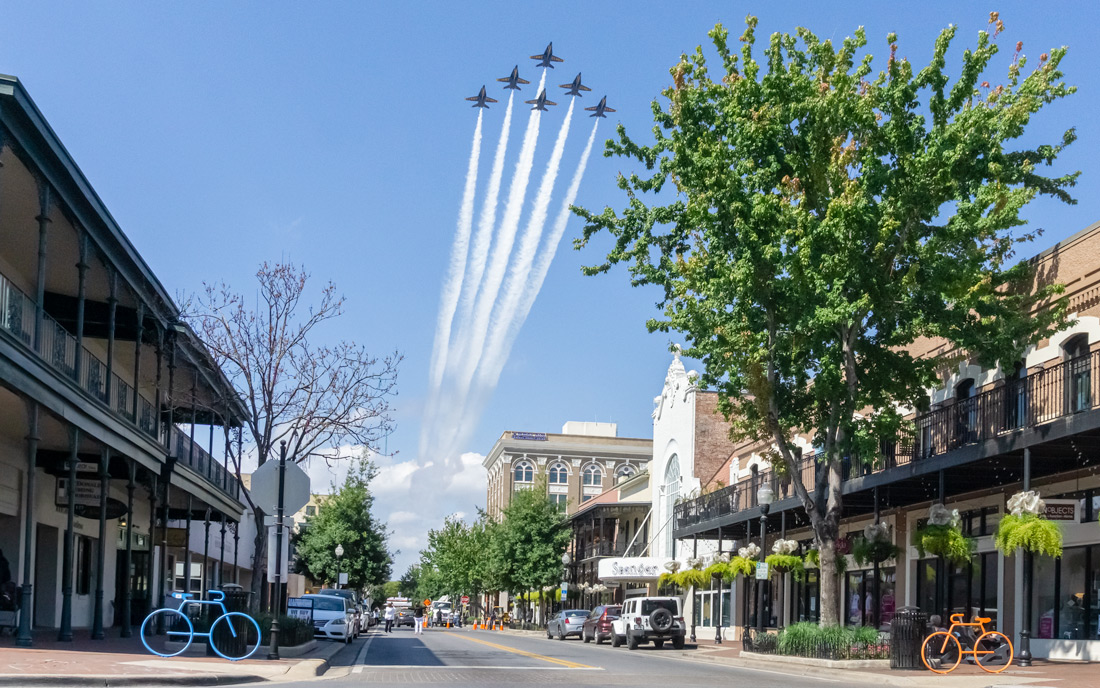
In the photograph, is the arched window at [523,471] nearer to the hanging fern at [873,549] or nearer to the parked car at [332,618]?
the parked car at [332,618]

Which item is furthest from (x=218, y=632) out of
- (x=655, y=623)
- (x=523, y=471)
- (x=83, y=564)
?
(x=523, y=471)

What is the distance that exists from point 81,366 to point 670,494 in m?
36.1

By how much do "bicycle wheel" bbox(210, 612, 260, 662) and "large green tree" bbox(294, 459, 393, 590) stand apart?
48.3m

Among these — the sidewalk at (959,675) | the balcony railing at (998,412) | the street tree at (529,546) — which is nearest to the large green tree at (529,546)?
the street tree at (529,546)

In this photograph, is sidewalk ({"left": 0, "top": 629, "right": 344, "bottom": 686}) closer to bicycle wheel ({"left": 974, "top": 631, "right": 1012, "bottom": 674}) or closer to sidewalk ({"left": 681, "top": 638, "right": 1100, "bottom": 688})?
sidewalk ({"left": 681, "top": 638, "right": 1100, "bottom": 688})

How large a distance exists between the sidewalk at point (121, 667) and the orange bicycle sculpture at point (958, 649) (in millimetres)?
10613

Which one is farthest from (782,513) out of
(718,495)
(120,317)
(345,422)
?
(120,317)

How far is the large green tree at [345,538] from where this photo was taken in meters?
69.1

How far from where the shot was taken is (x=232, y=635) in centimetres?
1909

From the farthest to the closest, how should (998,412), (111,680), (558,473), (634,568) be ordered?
(558,473)
(634,568)
(998,412)
(111,680)

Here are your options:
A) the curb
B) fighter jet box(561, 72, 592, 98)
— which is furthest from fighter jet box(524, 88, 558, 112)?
the curb

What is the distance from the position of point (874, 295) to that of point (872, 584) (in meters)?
12.8

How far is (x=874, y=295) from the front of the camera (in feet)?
82.0

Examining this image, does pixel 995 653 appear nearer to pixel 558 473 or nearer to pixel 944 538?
pixel 944 538
